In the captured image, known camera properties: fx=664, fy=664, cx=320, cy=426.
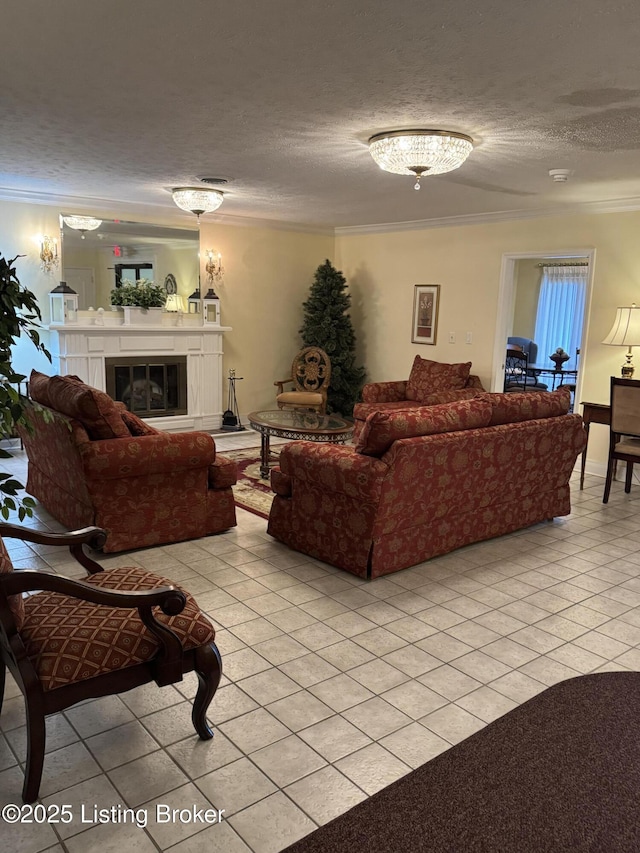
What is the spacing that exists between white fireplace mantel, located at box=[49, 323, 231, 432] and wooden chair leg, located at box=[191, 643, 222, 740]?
5.14 meters

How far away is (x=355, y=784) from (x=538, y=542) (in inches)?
108

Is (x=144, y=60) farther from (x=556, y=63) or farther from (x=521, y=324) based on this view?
(x=521, y=324)

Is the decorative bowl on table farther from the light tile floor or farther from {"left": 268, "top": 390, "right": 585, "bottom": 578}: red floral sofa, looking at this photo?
the light tile floor

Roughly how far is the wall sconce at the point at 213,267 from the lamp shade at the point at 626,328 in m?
4.38

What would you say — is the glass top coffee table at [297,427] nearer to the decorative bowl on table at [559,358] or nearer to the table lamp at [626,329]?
the table lamp at [626,329]

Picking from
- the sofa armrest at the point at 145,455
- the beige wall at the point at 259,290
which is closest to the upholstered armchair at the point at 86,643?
the sofa armrest at the point at 145,455

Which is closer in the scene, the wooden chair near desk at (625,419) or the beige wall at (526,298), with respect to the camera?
the wooden chair near desk at (625,419)

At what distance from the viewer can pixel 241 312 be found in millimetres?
8141

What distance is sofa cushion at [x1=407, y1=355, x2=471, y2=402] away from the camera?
7.07m

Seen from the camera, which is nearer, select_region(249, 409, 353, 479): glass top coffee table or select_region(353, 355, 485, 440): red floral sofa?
select_region(249, 409, 353, 479): glass top coffee table

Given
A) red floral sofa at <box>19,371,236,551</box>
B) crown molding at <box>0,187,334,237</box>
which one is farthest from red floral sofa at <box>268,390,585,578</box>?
crown molding at <box>0,187,334,237</box>

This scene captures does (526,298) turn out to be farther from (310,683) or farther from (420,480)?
(310,683)

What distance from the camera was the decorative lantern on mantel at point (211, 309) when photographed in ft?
25.2

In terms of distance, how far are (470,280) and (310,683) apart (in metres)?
5.50
